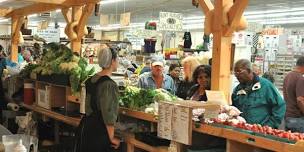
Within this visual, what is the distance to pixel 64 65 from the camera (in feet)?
19.4

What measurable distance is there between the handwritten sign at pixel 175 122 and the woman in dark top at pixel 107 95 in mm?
563

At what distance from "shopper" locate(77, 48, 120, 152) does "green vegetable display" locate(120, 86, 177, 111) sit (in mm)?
313

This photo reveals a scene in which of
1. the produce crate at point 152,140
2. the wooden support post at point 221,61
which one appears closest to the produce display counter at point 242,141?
the produce crate at point 152,140

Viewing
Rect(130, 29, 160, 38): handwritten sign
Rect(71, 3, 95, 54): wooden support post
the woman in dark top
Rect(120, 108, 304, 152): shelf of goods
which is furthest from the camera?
Rect(130, 29, 160, 38): handwritten sign

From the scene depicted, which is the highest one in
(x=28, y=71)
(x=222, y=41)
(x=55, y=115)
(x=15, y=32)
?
(x=15, y=32)

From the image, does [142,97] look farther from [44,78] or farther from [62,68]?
[44,78]

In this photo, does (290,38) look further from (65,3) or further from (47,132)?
(47,132)

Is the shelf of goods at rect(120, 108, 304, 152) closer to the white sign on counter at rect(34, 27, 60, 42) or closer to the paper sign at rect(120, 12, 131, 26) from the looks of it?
the paper sign at rect(120, 12, 131, 26)

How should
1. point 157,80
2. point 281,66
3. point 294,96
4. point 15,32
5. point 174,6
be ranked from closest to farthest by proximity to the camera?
point 294,96
point 157,80
point 15,32
point 281,66
point 174,6

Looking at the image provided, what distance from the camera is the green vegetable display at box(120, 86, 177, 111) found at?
163 inches

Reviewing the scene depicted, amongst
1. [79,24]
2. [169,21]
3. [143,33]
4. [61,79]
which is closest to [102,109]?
[61,79]

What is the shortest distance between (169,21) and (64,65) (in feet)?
13.6

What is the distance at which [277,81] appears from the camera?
10727 millimetres

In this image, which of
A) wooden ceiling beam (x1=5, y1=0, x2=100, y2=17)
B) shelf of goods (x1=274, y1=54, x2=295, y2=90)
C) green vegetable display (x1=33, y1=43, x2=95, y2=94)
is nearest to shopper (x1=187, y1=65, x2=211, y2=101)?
green vegetable display (x1=33, y1=43, x2=95, y2=94)
